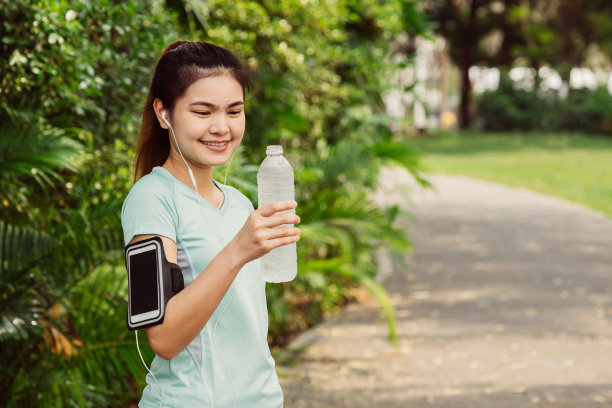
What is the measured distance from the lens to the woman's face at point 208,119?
2.03 meters

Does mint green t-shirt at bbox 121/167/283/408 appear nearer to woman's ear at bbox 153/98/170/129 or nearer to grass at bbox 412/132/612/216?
woman's ear at bbox 153/98/170/129

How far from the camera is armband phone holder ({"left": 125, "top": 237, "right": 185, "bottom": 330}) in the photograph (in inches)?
73.1

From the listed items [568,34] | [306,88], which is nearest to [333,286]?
[306,88]

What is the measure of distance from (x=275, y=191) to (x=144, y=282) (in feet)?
1.40

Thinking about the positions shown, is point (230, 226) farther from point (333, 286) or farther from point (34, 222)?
point (333, 286)

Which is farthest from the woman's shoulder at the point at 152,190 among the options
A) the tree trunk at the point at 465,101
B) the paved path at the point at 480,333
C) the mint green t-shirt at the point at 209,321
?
the tree trunk at the point at 465,101

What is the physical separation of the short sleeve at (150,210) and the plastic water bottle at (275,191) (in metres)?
0.24

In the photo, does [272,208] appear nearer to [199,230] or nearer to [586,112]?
[199,230]

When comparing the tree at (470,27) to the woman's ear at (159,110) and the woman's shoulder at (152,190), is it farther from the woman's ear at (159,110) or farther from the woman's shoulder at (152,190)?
the woman's shoulder at (152,190)

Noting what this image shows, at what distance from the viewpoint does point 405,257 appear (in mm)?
10203

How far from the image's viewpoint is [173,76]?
6.74 ft

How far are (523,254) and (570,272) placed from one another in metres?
0.98

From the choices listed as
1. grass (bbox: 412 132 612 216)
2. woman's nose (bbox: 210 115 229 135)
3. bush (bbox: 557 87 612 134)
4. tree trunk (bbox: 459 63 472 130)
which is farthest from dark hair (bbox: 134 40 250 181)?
tree trunk (bbox: 459 63 472 130)

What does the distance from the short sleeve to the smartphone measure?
5 centimetres
